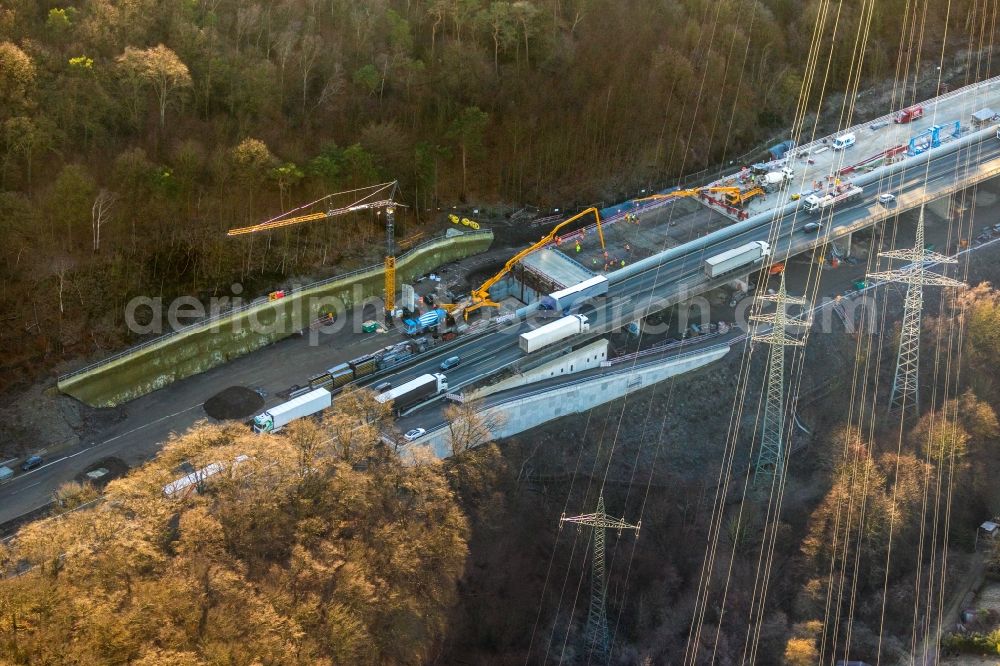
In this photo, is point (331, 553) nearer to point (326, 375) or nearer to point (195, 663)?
point (195, 663)

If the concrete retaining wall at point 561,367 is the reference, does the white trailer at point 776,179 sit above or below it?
above

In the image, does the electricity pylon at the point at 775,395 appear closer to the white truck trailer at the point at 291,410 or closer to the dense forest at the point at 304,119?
the dense forest at the point at 304,119

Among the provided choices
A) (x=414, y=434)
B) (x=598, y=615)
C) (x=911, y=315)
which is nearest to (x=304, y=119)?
(x=414, y=434)

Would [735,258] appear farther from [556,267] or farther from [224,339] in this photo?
[224,339]

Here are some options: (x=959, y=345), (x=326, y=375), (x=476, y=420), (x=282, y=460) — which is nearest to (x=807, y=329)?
(x=959, y=345)

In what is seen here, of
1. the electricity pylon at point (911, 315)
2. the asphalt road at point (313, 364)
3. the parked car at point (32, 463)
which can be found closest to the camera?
the parked car at point (32, 463)

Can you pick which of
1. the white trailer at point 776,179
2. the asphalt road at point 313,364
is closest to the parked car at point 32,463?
the asphalt road at point 313,364
